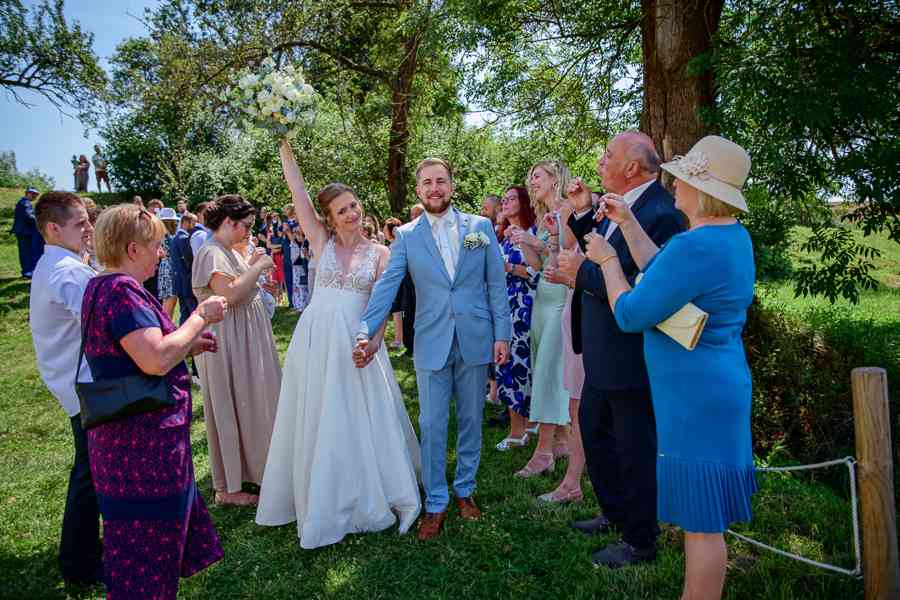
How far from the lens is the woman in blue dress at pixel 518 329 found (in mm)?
5750

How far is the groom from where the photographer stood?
13.5 feet

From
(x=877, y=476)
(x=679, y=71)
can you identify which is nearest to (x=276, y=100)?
(x=877, y=476)

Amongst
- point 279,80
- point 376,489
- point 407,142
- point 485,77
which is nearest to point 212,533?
point 376,489

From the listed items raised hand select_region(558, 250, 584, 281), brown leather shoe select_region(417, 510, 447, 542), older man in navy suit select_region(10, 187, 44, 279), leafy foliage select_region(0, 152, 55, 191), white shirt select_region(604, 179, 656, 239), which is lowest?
brown leather shoe select_region(417, 510, 447, 542)

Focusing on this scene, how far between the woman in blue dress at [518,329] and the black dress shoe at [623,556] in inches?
82.2

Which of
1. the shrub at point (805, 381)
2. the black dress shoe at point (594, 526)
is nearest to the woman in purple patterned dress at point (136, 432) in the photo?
the black dress shoe at point (594, 526)

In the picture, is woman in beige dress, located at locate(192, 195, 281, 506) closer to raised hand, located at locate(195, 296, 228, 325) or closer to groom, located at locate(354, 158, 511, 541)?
groom, located at locate(354, 158, 511, 541)

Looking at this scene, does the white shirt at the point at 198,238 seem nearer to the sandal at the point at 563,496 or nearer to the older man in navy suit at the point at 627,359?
the sandal at the point at 563,496

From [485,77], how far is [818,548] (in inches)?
271

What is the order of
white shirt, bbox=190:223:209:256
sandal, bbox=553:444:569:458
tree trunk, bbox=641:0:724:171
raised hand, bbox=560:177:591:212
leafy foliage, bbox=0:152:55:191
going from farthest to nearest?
leafy foliage, bbox=0:152:55:191
white shirt, bbox=190:223:209:256
tree trunk, bbox=641:0:724:171
sandal, bbox=553:444:569:458
raised hand, bbox=560:177:591:212

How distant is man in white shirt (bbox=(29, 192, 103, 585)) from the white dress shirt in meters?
2.14

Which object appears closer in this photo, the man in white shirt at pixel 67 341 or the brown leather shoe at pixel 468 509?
the man in white shirt at pixel 67 341

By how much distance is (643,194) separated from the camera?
3.46m

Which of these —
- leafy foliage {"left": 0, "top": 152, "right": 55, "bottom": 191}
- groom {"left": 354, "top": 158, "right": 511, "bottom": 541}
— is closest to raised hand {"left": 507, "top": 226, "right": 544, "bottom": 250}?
groom {"left": 354, "top": 158, "right": 511, "bottom": 541}
